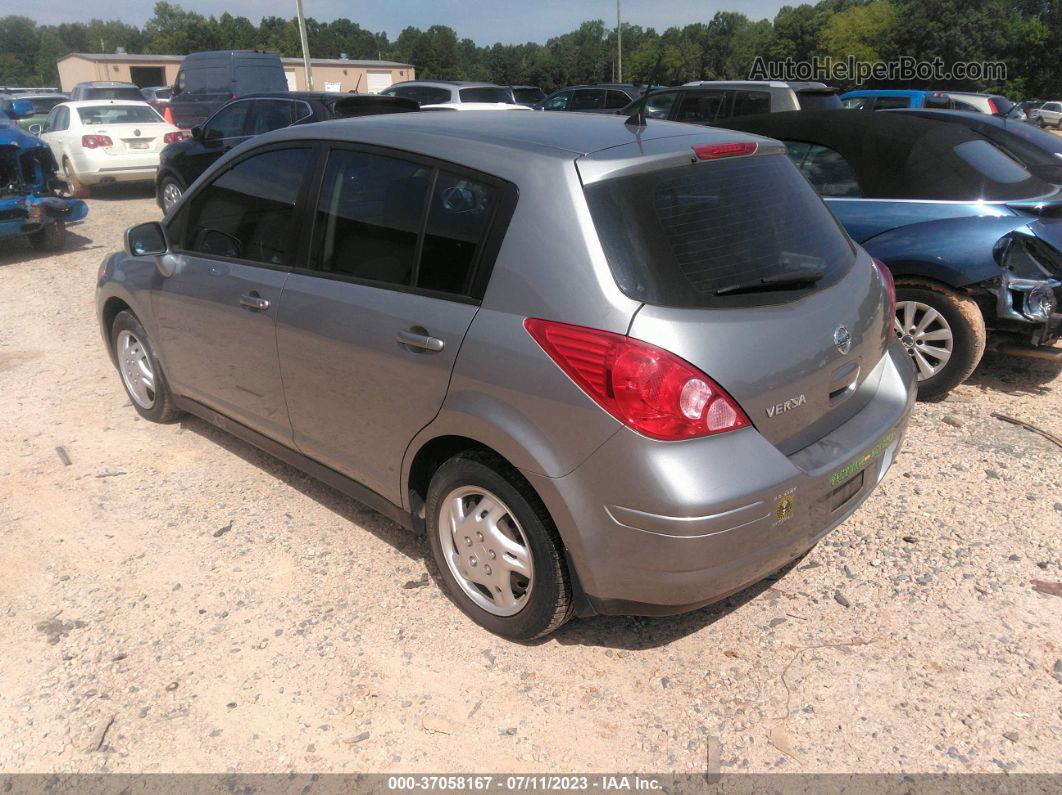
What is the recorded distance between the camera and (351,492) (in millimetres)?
3598

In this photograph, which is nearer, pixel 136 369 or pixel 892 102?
pixel 136 369

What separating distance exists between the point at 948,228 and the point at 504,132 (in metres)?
3.18

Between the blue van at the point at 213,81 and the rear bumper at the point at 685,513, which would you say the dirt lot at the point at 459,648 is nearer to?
the rear bumper at the point at 685,513

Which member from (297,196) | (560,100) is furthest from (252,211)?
(560,100)

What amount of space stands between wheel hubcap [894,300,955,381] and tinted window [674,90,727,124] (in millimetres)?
7719

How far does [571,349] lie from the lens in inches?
101

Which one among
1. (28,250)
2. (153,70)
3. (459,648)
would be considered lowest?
(459,648)

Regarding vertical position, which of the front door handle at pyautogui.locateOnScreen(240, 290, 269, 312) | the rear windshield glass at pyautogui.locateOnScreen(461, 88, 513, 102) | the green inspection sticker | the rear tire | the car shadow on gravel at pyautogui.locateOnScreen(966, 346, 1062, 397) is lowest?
the car shadow on gravel at pyautogui.locateOnScreen(966, 346, 1062, 397)

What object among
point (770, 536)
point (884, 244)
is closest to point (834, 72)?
point (884, 244)

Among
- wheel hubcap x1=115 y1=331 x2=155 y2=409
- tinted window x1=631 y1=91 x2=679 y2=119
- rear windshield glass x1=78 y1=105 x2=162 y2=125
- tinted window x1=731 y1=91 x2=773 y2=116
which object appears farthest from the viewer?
rear windshield glass x1=78 y1=105 x2=162 y2=125

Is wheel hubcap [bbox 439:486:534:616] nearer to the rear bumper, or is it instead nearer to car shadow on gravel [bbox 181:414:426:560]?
the rear bumper

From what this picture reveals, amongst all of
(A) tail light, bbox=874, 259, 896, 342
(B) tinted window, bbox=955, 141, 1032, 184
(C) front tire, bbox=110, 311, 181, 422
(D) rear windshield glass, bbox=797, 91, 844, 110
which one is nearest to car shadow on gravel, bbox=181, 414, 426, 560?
(C) front tire, bbox=110, 311, 181, 422

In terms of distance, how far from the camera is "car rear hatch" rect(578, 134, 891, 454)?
8.38ft

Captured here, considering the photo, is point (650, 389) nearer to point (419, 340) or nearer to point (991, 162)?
point (419, 340)
